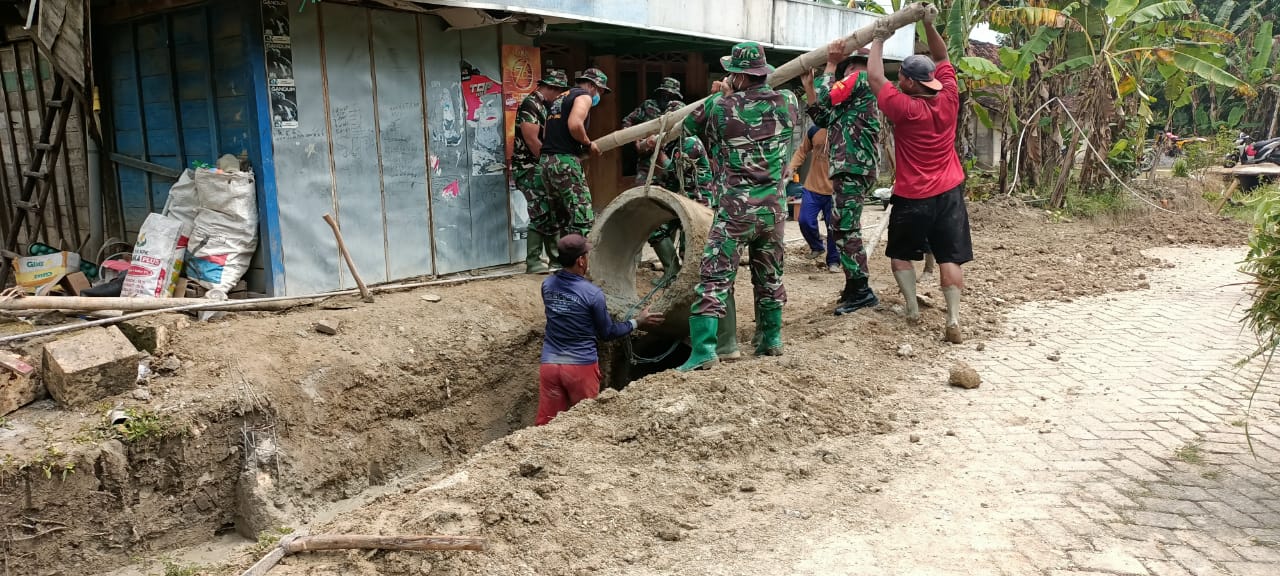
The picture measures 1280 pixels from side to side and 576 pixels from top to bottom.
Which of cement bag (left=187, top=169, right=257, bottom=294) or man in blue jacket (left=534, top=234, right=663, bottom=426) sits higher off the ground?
cement bag (left=187, top=169, right=257, bottom=294)

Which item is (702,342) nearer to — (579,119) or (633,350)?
(633,350)

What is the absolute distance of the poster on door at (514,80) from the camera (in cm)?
771

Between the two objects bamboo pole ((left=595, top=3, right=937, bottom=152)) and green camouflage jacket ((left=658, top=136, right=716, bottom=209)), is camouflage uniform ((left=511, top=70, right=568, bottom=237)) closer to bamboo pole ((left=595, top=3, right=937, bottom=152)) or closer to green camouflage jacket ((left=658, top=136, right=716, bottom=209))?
bamboo pole ((left=595, top=3, right=937, bottom=152))

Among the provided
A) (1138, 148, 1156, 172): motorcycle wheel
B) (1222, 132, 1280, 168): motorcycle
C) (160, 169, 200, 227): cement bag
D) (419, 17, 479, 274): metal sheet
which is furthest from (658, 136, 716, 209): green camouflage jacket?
(1222, 132, 1280, 168): motorcycle

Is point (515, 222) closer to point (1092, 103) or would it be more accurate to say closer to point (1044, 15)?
point (1044, 15)

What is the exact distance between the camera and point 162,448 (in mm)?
4496

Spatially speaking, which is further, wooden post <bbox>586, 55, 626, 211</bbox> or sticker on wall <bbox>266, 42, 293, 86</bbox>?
wooden post <bbox>586, 55, 626, 211</bbox>

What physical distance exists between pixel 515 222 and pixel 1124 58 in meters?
9.88

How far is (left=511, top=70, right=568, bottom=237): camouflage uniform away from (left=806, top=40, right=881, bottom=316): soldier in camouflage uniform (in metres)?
2.35

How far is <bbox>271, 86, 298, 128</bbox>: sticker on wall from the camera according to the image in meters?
6.02

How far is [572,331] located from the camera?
210 inches

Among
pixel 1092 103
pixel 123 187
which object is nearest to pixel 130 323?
pixel 123 187

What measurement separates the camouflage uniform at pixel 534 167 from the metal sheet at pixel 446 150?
47 centimetres

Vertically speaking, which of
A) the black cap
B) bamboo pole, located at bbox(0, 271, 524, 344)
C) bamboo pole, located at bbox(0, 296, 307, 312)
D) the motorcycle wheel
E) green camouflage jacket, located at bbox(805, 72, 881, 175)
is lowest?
bamboo pole, located at bbox(0, 271, 524, 344)
